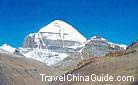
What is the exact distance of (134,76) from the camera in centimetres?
5803

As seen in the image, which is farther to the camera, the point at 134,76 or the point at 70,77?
the point at 70,77

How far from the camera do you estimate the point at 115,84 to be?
58.8m

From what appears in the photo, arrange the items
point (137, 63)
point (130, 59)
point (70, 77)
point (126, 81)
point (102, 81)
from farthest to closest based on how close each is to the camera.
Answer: point (70, 77), point (130, 59), point (137, 63), point (102, 81), point (126, 81)

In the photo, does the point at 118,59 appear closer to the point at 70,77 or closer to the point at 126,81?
the point at 70,77

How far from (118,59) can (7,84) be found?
106 metres

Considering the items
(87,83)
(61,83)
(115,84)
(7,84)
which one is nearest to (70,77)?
(61,83)

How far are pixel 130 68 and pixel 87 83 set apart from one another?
668cm

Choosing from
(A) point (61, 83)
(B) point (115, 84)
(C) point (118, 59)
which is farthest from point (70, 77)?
(B) point (115, 84)

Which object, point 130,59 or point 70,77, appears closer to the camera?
point 130,59

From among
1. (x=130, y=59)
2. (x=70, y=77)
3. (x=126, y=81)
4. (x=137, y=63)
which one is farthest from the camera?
(x=70, y=77)

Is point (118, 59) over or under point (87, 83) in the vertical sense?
over

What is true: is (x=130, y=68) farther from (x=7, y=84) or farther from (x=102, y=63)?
(x=7, y=84)

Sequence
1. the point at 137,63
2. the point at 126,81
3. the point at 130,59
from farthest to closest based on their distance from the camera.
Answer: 1. the point at 130,59
2. the point at 137,63
3. the point at 126,81

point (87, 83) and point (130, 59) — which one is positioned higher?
point (130, 59)
